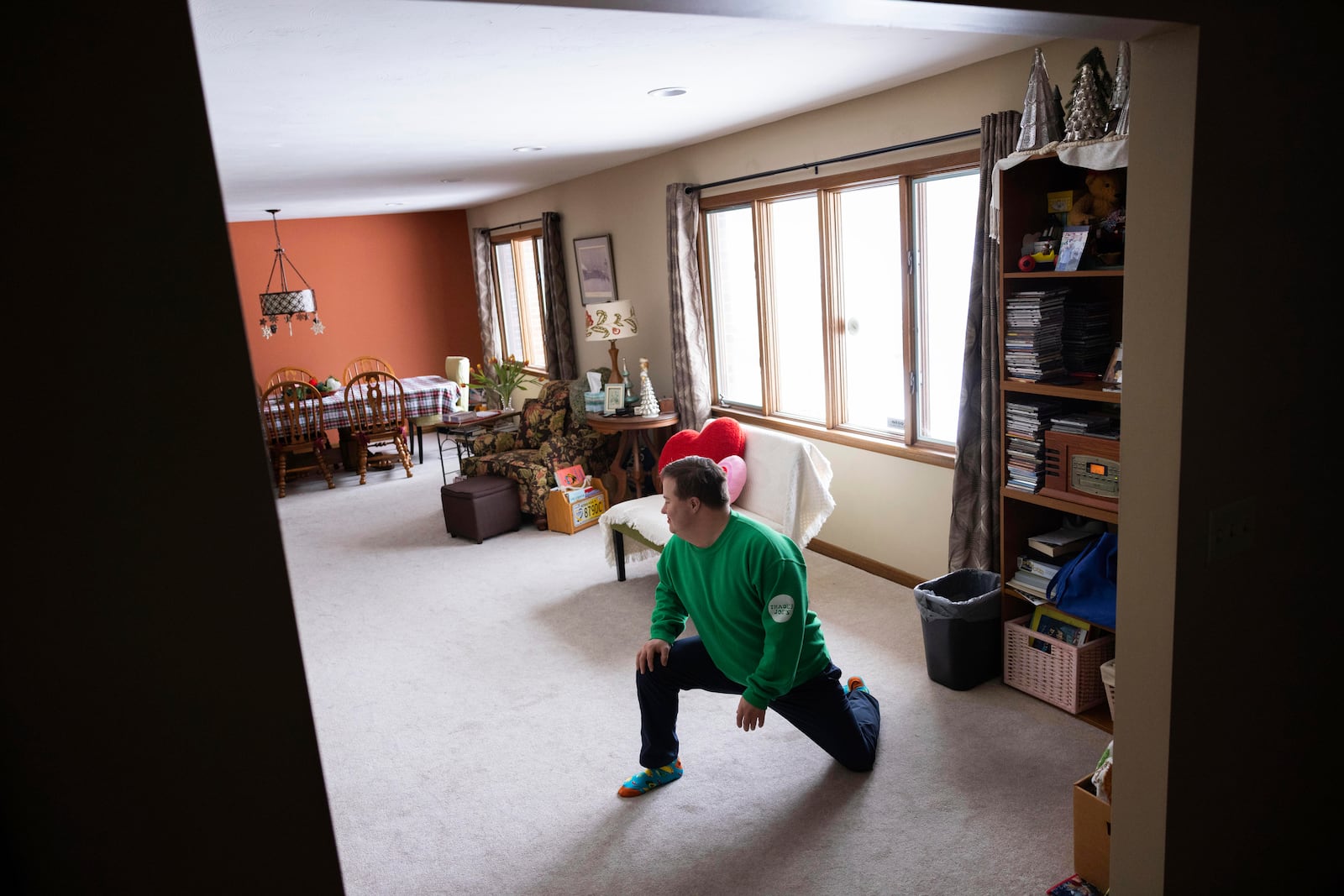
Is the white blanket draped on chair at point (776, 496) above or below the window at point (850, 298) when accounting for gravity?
below

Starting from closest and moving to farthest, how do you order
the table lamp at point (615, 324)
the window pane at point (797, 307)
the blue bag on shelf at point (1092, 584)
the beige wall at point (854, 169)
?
1. the blue bag on shelf at point (1092, 584)
2. the beige wall at point (854, 169)
3. the window pane at point (797, 307)
4. the table lamp at point (615, 324)

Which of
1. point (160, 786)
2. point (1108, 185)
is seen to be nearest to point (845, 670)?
point (1108, 185)

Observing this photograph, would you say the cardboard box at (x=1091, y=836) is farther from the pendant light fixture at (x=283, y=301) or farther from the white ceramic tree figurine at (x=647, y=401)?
the pendant light fixture at (x=283, y=301)

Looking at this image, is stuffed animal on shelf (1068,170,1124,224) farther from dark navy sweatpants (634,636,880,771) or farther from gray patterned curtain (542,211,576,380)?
gray patterned curtain (542,211,576,380)

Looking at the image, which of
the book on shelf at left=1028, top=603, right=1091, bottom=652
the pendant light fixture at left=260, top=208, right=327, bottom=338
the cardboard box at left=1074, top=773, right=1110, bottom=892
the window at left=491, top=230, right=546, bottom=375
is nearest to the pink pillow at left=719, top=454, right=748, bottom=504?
the book on shelf at left=1028, top=603, right=1091, bottom=652

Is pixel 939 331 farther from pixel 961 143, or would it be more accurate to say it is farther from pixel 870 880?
pixel 870 880

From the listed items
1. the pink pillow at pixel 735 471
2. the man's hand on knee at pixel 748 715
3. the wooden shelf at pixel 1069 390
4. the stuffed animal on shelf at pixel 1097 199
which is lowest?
the man's hand on knee at pixel 748 715

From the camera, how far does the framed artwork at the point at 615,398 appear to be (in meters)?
6.09

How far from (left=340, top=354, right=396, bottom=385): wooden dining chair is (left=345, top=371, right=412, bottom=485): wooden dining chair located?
62.7 inches

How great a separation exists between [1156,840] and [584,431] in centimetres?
485

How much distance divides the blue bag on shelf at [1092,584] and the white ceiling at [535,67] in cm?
166

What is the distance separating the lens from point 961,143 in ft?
12.6

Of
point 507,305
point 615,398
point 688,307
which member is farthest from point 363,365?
point 688,307

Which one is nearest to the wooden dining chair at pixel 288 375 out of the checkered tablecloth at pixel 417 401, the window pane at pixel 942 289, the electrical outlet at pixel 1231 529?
the checkered tablecloth at pixel 417 401
